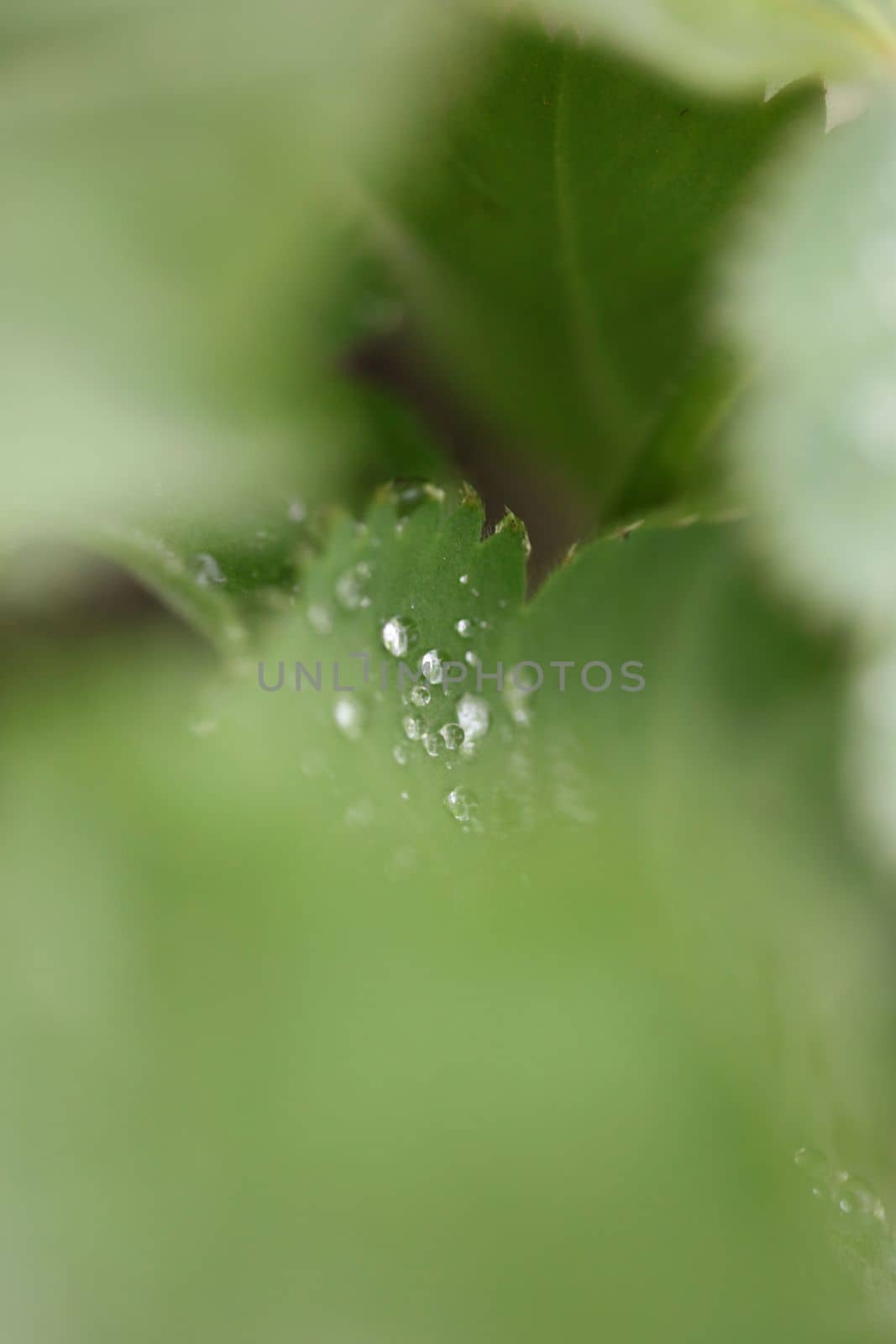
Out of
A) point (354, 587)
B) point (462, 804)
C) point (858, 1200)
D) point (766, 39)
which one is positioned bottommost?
point (858, 1200)

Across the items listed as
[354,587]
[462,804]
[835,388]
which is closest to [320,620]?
[354,587]

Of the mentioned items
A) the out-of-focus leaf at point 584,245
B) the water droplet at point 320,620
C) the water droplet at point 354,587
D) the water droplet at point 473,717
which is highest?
the out-of-focus leaf at point 584,245

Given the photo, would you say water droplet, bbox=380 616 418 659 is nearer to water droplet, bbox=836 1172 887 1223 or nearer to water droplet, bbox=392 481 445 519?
water droplet, bbox=392 481 445 519

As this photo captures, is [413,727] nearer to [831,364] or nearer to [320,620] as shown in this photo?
[320,620]

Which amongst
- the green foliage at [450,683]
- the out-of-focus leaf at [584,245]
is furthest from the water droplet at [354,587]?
the out-of-focus leaf at [584,245]

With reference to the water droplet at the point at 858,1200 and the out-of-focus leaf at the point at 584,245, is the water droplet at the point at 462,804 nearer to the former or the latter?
the water droplet at the point at 858,1200

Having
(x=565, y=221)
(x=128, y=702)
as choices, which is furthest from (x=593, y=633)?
(x=128, y=702)
